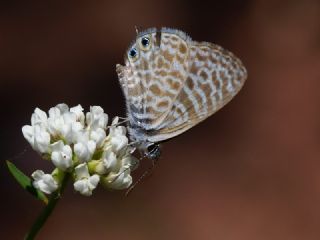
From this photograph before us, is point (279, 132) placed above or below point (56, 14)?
below

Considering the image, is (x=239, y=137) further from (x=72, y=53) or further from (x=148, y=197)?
(x=72, y=53)

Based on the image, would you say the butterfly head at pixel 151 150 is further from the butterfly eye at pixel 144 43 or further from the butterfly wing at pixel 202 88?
the butterfly eye at pixel 144 43

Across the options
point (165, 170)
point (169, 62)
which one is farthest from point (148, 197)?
point (169, 62)

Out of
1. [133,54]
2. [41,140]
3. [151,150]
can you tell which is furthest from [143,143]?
[41,140]

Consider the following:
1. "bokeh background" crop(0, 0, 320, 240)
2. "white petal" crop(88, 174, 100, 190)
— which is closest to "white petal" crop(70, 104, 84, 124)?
"white petal" crop(88, 174, 100, 190)

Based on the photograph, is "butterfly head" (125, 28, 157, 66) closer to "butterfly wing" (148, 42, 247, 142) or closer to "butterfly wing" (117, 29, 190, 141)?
"butterfly wing" (117, 29, 190, 141)
